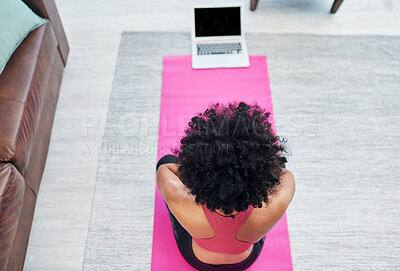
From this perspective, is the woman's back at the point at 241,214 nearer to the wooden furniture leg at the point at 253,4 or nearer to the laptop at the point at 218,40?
the laptop at the point at 218,40

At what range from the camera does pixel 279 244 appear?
1566 millimetres

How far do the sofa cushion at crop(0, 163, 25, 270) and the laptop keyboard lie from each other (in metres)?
1.30

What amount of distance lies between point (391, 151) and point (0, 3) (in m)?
2.20

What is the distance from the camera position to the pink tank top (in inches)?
39.4

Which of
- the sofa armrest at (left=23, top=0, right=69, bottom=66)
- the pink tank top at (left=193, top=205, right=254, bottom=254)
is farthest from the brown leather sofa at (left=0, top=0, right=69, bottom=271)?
the pink tank top at (left=193, top=205, right=254, bottom=254)

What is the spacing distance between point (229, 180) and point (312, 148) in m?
1.13

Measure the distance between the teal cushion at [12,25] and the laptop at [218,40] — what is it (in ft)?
3.10

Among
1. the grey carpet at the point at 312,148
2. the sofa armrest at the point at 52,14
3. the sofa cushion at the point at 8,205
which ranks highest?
the sofa armrest at the point at 52,14

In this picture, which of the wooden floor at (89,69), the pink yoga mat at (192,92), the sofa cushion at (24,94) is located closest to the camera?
the sofa cushion at (24,94)

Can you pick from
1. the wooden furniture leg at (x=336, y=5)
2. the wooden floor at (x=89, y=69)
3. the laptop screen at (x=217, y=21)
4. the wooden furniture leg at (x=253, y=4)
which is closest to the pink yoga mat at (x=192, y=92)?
the laptop screen at (x=217, y=21)

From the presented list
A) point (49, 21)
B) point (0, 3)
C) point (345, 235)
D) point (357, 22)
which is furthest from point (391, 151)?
point (0, 3)

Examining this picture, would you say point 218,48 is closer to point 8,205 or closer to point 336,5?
point 336,5

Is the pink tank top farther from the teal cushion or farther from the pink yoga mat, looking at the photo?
the teal cushion

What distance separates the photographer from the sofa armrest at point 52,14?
1.75m
